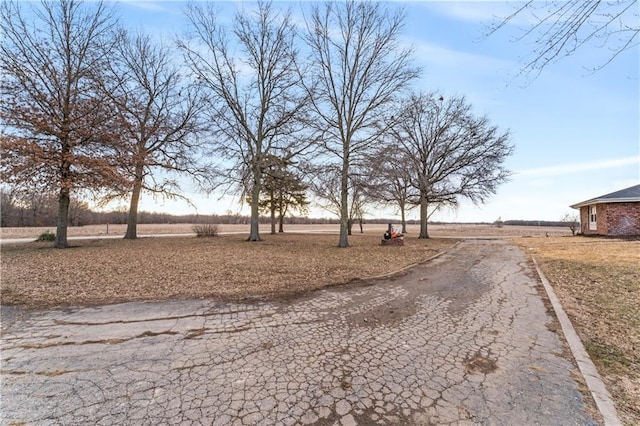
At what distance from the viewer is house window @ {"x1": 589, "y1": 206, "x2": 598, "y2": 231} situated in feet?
67.1

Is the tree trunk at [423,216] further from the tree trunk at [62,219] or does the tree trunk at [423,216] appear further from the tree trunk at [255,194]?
the tree trunk at [62,219]

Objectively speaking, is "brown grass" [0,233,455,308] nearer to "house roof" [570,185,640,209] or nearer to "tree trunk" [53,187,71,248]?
"tree trunk" [53,187,71,248]

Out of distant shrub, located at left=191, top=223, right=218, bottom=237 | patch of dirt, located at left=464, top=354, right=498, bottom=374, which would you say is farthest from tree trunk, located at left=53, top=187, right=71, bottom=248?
patch of dirt, located at left=464, top=354, right=498, bottom=374

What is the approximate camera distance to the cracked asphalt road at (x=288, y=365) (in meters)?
2.17

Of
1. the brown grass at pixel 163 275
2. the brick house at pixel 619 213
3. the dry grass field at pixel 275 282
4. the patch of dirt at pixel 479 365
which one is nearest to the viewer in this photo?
the patch of dirt at pixel 479 365

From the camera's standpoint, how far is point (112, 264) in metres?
8.33

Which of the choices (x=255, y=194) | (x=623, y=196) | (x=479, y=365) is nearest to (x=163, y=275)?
(x=479, y=365)

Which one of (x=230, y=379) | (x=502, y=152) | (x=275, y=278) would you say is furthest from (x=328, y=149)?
(x=502, y=152)

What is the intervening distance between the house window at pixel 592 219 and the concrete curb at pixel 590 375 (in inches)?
911

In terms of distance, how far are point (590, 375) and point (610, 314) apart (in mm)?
2605

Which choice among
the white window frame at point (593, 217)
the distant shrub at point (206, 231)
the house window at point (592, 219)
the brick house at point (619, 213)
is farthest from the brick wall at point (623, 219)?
the distant shrub at point (206, 231)

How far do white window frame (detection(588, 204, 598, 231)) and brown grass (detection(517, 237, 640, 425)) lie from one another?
15.9 m

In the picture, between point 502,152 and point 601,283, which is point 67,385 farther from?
point 502,152

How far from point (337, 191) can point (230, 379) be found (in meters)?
12.3
